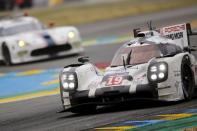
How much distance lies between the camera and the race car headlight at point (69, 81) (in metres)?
13.2

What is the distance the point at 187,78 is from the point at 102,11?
87.8ft

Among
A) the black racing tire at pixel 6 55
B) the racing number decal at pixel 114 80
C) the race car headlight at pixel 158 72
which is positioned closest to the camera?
the race car headlight at pixel 158 72

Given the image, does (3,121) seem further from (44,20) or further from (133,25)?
(44,20)

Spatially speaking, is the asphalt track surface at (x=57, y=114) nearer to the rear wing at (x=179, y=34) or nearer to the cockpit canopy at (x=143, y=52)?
the cockpit canopy at (x=143, y=52)

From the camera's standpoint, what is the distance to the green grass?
38.7 m

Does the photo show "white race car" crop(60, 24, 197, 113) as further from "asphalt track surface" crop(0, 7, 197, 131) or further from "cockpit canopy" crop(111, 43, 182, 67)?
"asphalt track surface" crop(0, 7, 197, 131)

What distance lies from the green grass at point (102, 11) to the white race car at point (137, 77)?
24.2 metres

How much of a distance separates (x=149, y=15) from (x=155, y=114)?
2515 cm

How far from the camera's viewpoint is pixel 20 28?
26234 millimetres

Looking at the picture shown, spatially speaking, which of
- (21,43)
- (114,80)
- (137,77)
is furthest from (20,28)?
(137,77)

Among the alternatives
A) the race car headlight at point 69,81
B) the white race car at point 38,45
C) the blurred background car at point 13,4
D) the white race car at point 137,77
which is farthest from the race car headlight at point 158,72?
the blurred background car at point 13,4

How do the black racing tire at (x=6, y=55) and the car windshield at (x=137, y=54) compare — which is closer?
the car windshield at (x=137, y=54)

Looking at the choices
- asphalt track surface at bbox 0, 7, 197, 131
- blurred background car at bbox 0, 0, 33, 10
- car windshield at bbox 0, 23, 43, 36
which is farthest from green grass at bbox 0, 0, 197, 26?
asphalt track surface at bbox 0, 7, 197, 131

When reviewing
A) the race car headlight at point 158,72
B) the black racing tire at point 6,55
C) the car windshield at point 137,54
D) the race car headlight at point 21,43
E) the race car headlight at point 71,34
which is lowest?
the black racing tire at point 6,55
